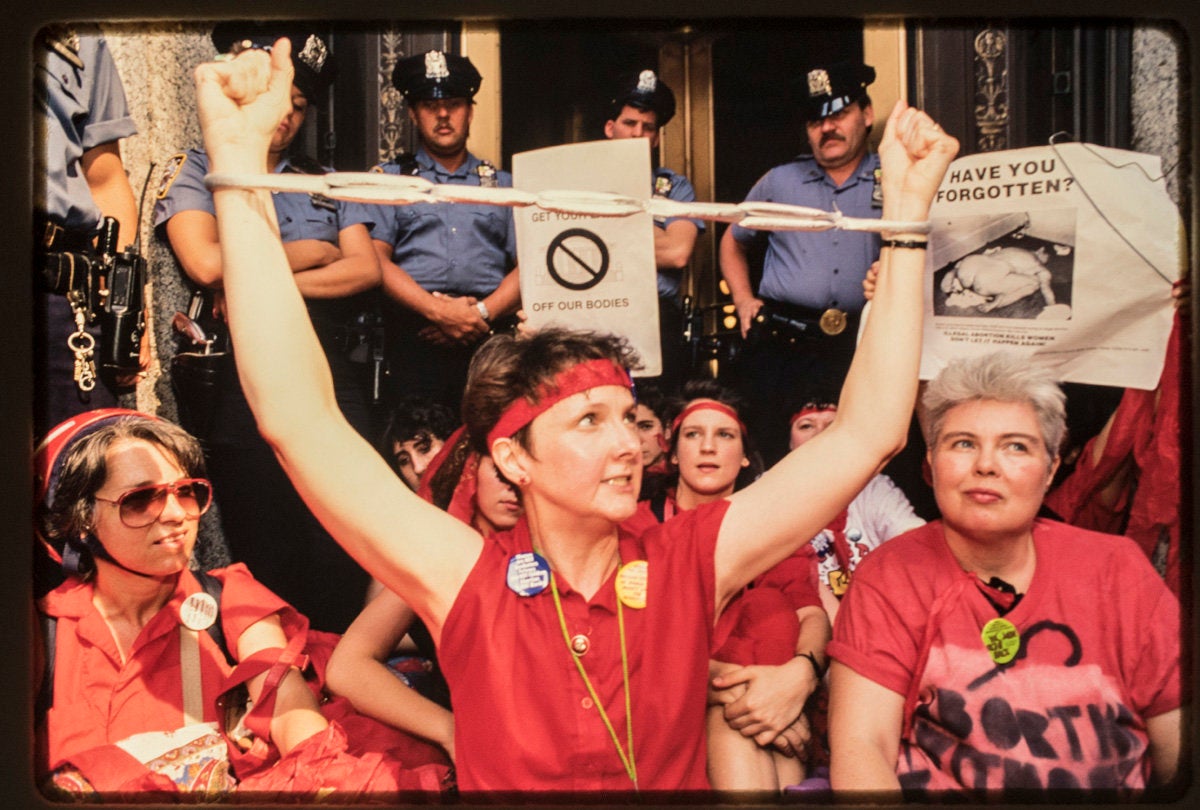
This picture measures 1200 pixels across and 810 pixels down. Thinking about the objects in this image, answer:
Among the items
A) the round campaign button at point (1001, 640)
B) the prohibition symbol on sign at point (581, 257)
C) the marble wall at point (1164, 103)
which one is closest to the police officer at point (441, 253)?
the prohibition symbol on sign at point (581, 257)

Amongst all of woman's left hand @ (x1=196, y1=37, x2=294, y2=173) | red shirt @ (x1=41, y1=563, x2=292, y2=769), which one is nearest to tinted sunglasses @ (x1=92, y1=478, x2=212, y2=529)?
red shirt @ (x1=41, y1=563, x2=292, y2=769)

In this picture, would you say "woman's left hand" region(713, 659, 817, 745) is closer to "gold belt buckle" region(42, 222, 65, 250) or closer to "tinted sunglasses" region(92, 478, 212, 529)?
"tinted sunglasses" region(92, 478, 212, 529)

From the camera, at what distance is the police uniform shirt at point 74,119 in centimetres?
232

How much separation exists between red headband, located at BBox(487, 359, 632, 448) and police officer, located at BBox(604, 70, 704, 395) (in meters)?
0.15

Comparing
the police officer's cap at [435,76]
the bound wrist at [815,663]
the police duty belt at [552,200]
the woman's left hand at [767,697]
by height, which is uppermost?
the police officer's cap at [435,76]

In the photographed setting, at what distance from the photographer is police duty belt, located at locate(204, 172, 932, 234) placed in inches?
87.5

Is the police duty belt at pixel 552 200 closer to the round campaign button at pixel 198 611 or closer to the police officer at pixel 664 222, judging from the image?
the police officer at pixel 664 222

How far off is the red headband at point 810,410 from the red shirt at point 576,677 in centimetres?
28

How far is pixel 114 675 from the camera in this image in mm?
2232

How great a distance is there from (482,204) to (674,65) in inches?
20.8

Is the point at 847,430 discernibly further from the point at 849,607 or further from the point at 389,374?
the point at 389,374

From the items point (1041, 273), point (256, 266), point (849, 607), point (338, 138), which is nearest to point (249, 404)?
point (256, 266)

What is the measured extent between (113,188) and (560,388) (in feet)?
3.64

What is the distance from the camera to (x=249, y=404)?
227 cm
